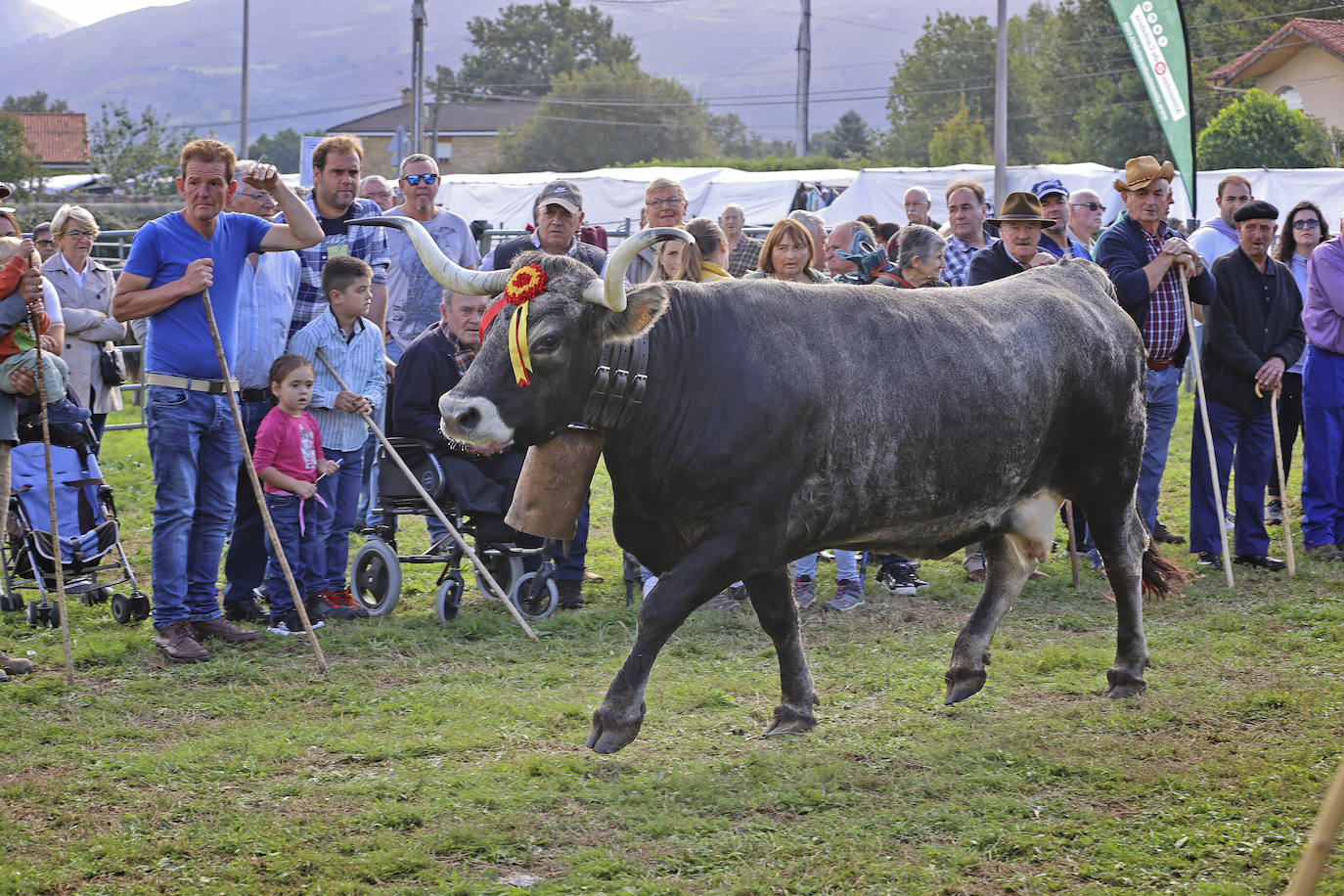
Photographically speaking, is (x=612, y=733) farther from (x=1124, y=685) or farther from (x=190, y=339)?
(x=190, y=339)

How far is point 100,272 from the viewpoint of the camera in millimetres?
10359

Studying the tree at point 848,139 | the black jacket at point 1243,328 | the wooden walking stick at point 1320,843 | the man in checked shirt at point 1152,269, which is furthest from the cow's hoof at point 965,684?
the tree at point 848,139

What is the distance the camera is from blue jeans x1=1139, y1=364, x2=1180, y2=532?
885 centimetres

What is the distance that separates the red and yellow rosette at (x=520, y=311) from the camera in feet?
15.2

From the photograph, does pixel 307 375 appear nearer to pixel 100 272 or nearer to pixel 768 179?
pixel 100 272

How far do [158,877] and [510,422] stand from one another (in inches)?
71.7

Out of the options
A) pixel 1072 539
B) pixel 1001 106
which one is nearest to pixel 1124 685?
pixel 1072 539

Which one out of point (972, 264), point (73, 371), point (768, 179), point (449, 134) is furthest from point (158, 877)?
point (449, 134)

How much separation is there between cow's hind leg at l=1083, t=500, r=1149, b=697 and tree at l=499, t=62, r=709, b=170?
6339cm

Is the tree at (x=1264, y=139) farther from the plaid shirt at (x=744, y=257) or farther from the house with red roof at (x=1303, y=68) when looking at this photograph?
the plaid shirt at (x=744, y=257)

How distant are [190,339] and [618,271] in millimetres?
2860

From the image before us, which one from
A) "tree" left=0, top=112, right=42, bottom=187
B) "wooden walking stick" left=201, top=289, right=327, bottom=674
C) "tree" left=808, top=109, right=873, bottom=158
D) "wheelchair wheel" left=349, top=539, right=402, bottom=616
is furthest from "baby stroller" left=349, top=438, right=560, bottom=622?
"tree" left=808, top=109, right=873, bottom=158

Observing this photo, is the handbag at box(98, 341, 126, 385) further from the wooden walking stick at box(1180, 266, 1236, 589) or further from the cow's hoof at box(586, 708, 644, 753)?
the wooden walking stick at box(1180, 266, 1236, 589)

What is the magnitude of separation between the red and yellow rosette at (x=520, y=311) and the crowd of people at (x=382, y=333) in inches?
25.2
